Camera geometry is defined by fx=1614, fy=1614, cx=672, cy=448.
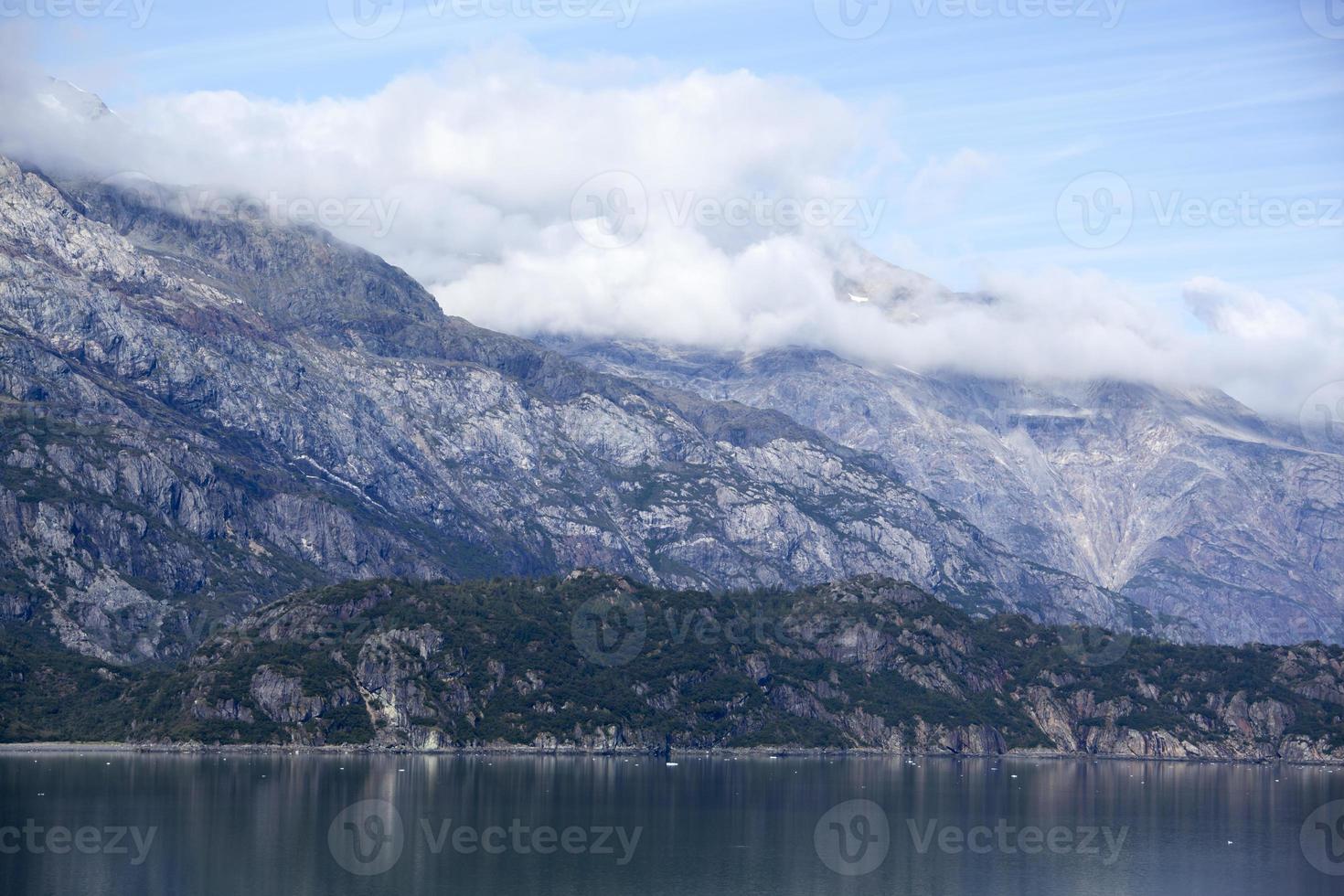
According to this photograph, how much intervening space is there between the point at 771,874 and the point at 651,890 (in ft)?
63.9

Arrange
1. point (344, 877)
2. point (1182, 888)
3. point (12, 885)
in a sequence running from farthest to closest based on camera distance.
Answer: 1. point (1182, 888)
2. point (344, 877)
3. point (12, 885)

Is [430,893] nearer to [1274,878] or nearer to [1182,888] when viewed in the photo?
[1182,888]

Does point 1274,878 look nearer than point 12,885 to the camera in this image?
No

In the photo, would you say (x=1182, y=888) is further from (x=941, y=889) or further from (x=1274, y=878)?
(x=941, y=889)

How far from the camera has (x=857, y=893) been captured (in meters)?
177

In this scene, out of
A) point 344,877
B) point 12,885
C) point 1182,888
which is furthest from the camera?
point 1182,888

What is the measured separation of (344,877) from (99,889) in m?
25.7

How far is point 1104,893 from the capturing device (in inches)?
7274

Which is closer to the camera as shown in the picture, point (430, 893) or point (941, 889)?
point (430, 893)

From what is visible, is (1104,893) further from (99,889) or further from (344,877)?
(99,889)

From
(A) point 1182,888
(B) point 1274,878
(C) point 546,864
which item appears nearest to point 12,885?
(C) point 546,864

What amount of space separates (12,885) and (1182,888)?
128 meters

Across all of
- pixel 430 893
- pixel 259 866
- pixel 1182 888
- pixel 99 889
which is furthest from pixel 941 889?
pixel 99 889

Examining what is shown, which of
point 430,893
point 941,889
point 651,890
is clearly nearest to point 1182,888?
point 941,889
